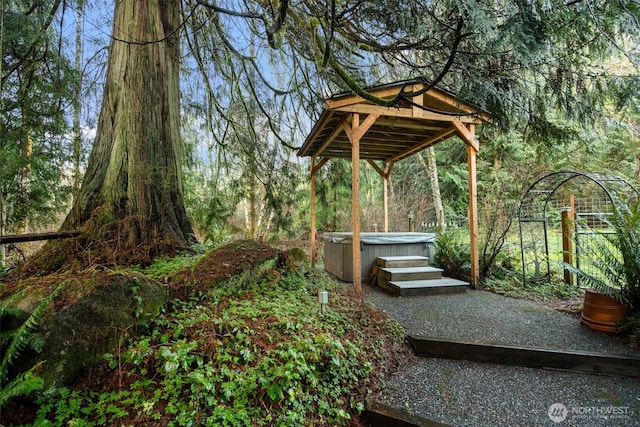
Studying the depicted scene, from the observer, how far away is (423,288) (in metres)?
4.51

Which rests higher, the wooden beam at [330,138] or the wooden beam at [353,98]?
the wooden beam at [353,98]

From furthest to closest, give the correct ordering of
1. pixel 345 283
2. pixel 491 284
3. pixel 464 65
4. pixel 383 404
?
1. pixel 345 283
2. pixel 491 284
3. pixel 464 65
4. pixel 383 404

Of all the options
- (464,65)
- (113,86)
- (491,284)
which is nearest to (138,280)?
(113,86)

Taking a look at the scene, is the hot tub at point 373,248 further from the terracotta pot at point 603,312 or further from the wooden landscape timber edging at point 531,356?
the terracotta pot at point 603,312

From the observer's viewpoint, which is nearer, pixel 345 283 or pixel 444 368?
pixel 444 368

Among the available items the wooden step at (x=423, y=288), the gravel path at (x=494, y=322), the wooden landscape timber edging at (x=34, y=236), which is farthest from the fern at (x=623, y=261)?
the wooden landscape timber edging at (x=34, y=236)

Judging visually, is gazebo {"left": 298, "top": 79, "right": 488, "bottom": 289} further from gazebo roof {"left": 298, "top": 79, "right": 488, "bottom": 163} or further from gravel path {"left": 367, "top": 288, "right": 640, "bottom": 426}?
gravel path {"left": 367, "top": 288, "right": 640, "bottom": 426}

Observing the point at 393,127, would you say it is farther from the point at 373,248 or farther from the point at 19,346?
the point at 19,346

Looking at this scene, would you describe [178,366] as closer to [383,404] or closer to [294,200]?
[383,404]

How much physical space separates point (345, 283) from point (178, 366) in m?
3.86

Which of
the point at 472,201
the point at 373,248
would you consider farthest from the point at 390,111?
the point at 373,248

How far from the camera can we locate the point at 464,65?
282 cm

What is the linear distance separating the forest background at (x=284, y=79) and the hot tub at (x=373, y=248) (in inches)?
43.6

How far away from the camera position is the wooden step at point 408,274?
485 cm
